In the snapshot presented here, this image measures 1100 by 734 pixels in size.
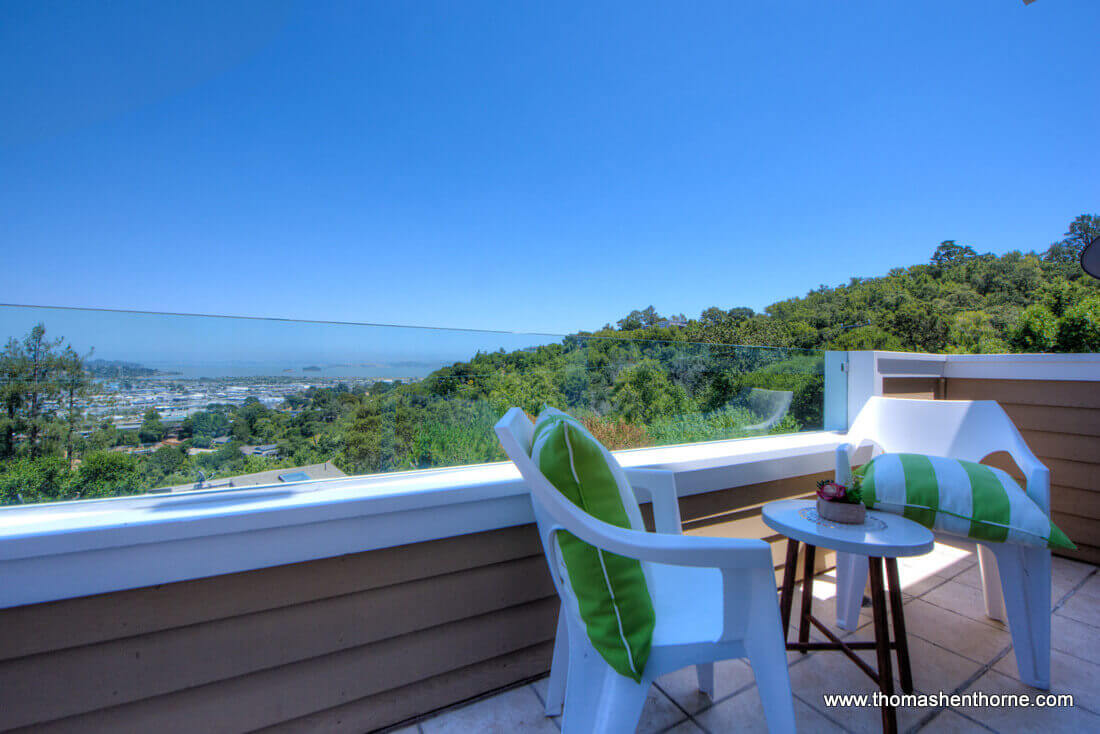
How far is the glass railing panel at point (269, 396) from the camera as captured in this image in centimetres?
116

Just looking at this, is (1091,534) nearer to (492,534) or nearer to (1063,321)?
(492,534)

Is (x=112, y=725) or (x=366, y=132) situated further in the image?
(x=366, y=132)

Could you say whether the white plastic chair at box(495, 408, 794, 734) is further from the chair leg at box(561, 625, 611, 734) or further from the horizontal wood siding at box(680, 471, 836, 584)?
the horizontal wood siding at box(680, 471, 836, 584)

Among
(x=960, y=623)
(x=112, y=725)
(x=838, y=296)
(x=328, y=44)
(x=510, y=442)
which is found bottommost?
(x=960, y=623)

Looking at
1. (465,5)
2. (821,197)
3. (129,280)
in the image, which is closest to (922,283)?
(821,197)

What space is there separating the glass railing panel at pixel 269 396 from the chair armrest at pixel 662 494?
466 millimetres

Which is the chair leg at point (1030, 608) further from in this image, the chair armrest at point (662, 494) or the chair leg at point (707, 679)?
the chair armrest at point (662, 494)

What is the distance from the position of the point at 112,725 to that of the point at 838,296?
2370cm

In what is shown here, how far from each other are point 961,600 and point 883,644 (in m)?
1.23

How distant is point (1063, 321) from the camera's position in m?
10.2

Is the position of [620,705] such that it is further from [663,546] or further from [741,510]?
[741,510]

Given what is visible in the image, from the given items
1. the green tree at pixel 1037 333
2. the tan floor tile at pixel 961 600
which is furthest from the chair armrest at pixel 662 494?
the green tree at pixel 1037 333

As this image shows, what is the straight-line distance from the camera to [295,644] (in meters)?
1.23

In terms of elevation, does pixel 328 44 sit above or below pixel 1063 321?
above
